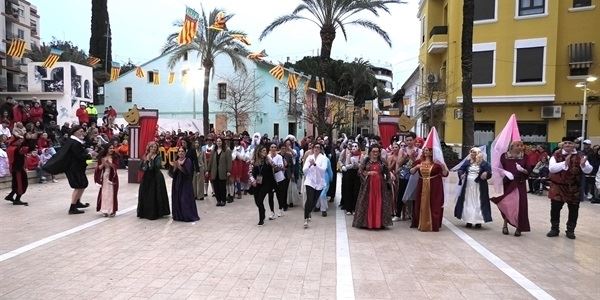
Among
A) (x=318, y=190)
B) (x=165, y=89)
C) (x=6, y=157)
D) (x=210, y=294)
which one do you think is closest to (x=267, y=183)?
A: (x=318, y=190)

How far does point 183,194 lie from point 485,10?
20776 millimetres

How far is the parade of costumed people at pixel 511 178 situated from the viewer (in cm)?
866

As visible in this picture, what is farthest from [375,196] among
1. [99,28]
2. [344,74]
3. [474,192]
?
[344,74]

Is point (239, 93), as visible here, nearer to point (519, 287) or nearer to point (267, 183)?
point (267, 183)

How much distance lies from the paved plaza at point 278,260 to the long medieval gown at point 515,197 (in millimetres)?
330

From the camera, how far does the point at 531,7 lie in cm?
2347

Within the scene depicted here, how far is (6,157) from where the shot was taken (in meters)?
11.8

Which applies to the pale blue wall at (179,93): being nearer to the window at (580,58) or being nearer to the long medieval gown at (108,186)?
the window at (580,58)

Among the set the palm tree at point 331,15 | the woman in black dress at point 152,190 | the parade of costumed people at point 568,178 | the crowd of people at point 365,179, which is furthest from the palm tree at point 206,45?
the parade of costumed people at point 568,178

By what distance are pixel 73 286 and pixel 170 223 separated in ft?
12.6

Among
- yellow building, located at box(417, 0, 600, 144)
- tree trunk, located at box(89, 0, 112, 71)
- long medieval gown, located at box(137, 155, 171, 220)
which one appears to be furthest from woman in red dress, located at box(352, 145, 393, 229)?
tree trunk, located at box(89, 0, 112, 71)

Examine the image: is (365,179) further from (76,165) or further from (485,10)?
(485,10)

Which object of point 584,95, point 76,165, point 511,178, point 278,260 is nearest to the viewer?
point 278,260

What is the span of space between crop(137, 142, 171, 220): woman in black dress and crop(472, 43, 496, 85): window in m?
19.5
